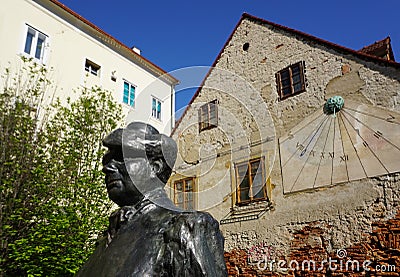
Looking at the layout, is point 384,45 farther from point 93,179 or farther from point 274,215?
point 93,179

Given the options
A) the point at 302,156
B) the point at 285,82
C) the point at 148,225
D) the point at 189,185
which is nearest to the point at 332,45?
the point at 285,82

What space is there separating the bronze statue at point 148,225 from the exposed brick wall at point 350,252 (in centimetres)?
577

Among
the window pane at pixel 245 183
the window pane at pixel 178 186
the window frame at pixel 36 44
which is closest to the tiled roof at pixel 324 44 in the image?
the window pane at pixel 245 183

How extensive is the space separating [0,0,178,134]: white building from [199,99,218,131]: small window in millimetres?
1042

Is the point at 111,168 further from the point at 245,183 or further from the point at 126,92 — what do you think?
the point at 126,92

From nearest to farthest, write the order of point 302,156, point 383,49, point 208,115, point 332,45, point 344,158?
point 344,158 → point 302,156 → point 332,45 → point 383,49 → point 208,115

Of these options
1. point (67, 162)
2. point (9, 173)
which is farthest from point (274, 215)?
point (9, 173)

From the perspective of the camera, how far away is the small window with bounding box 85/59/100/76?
41.5ft

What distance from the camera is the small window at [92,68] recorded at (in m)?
12.7

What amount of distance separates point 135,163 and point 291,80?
770 cm

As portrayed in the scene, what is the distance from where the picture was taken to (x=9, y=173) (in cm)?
752

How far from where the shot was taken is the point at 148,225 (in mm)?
1793

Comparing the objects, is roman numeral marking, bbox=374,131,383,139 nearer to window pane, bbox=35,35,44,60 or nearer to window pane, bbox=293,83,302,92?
window pane, bbox=293,83,302,92

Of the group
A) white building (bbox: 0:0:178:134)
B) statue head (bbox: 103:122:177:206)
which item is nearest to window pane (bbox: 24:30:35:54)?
white building (bbox: 0:0:178:134)
